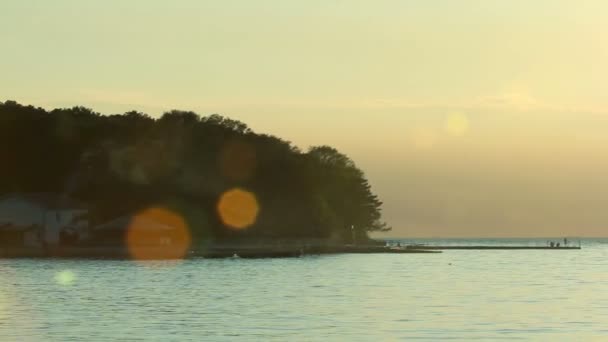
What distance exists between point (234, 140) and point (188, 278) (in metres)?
104

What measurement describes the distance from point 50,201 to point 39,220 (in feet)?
14.1

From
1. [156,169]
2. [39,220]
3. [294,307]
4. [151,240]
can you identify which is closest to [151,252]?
[151,240]

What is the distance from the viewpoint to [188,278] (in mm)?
93125

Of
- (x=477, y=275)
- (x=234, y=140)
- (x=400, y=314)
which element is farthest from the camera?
(x=234, y=140)

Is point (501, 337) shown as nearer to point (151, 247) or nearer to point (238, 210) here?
point (151, 247)

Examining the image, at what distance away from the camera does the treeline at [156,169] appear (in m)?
173

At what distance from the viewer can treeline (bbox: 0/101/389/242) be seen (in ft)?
567

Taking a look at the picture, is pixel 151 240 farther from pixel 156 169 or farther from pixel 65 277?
pixel 65 277

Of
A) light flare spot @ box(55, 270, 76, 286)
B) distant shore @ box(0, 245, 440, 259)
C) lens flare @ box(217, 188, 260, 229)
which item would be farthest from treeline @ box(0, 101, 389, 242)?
light flare spot @ box(55, 270, 76, 286)

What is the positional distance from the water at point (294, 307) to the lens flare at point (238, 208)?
77.2 m

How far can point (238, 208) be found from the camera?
18150 centimetres

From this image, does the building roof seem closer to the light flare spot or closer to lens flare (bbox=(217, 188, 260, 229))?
lens flare (bbox=(217, 188, 260, 229))

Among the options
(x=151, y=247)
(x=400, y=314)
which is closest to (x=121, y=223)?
(x=151, y=247)

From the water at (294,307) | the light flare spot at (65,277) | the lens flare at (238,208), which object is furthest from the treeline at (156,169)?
the water at (294,307)
